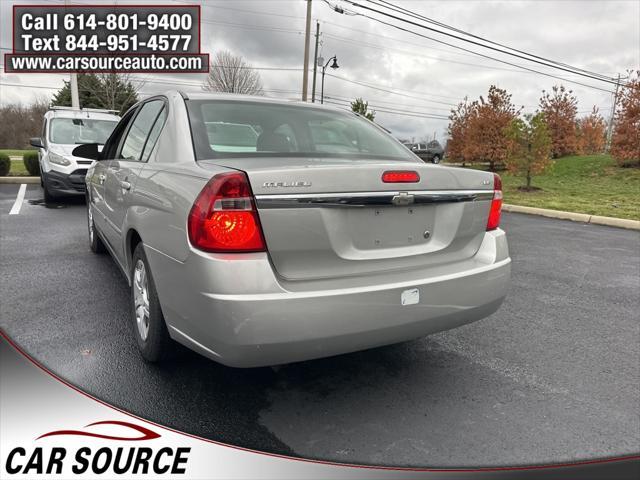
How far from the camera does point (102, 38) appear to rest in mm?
19359

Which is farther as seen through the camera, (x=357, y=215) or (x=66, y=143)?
(x=66, y=143)

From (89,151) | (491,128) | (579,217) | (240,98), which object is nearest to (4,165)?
(89,151)

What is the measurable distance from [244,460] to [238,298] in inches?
28.0

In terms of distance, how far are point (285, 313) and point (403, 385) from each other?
3.49ft

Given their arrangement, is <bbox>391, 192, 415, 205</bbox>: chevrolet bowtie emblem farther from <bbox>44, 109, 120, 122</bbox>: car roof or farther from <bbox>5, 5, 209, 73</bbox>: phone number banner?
<bbox>5, 5, 209, 73</bbox>: phone number banner

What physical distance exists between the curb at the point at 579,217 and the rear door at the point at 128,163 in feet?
29.5

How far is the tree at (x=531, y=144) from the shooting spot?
14828 mm

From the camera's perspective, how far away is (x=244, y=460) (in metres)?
2.00

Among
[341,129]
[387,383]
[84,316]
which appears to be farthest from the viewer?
[84,316]

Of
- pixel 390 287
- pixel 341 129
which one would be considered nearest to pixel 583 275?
pixel 341 129

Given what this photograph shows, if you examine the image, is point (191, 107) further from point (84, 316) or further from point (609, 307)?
point (609, 307)

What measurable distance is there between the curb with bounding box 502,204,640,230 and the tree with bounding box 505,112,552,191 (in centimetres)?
447

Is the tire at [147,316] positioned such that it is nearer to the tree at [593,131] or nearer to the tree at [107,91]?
the tree at [593,131]

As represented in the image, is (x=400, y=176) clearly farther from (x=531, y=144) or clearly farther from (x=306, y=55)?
(x=306, y=55)
